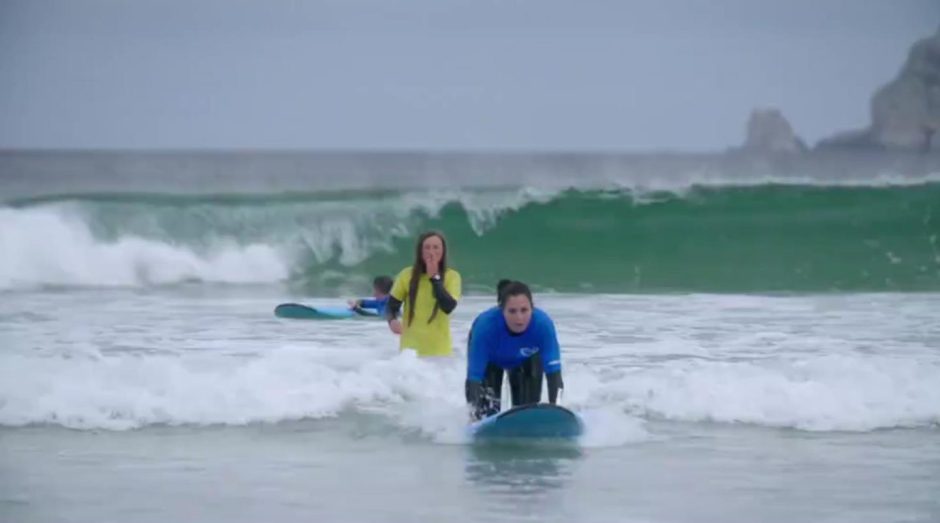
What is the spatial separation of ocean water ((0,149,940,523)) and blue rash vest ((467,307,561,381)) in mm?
462

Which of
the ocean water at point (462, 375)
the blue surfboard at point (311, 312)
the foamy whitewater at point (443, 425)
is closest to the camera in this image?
the foamy whitewater at point (443, 425)

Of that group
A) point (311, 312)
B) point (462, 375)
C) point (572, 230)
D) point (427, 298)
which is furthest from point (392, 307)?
point (572, 230)

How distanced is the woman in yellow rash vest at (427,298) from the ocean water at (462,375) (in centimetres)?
19

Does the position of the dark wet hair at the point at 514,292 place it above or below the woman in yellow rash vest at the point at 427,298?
below

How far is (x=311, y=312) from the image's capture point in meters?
14.1

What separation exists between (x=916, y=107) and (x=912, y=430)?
94.0ft

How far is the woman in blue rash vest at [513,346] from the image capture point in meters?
8.08

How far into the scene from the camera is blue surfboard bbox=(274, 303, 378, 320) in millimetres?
13898

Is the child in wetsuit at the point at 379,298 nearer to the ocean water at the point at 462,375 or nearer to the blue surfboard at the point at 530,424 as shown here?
the ocean water at the point at 462,375

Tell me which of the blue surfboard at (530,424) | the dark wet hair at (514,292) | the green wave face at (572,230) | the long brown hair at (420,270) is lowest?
the blue surfboard at (530,424)

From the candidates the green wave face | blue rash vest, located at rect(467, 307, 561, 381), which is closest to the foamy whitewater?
blue rash vest, located at rect(467, 307, 561, 381)

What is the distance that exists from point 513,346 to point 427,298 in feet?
4.55

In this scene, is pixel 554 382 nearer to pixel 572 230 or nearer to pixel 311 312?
pixel 311 312

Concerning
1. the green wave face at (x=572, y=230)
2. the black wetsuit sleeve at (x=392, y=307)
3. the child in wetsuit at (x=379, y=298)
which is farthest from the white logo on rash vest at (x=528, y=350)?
the green wave face at (x=572, y=230)
